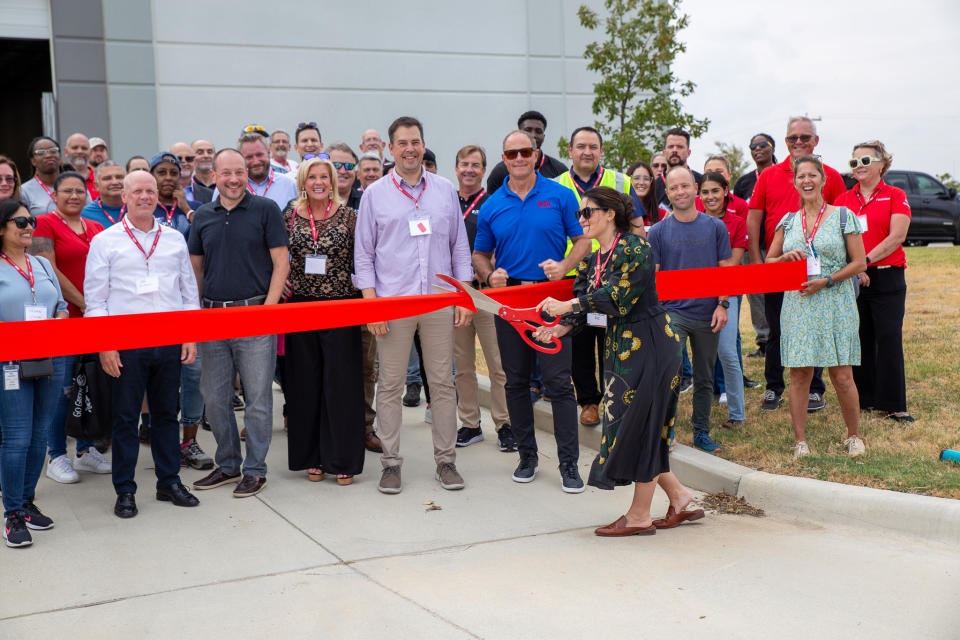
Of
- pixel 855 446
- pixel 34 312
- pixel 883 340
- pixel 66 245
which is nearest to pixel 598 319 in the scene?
pixel 855 446

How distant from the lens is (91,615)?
4285 millimetres

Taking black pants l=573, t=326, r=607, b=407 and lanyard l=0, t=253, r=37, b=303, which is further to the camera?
black pants l=573, t=326, r=607, b=407

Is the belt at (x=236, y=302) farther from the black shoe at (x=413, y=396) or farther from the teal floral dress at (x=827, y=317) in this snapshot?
the teal floral dress at (x=827, y=317)

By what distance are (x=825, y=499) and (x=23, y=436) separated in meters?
4.81

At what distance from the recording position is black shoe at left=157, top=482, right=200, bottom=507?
604 centimetres

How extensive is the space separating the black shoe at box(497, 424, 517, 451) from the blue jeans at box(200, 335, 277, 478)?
1933mm

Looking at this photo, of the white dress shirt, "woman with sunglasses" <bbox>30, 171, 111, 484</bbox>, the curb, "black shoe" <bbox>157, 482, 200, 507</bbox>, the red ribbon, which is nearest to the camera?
the curb

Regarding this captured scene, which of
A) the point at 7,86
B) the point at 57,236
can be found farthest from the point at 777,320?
the point at 7,86

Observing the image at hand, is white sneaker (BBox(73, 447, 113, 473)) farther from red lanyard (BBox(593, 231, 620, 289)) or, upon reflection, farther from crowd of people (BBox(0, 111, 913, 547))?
red lanyard (BBox(593, 231, 620, 289))

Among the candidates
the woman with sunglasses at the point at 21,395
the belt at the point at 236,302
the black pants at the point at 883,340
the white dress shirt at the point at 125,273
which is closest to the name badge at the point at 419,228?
the belt at the point at 236,302

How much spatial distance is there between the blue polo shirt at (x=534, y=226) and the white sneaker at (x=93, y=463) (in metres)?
3.39

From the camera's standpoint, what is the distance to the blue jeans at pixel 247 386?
6227 mm

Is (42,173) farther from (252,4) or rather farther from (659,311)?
(252,4)

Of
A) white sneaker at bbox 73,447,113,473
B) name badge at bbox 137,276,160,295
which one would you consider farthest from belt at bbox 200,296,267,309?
white sneaker at bbox 73,447,113,473
